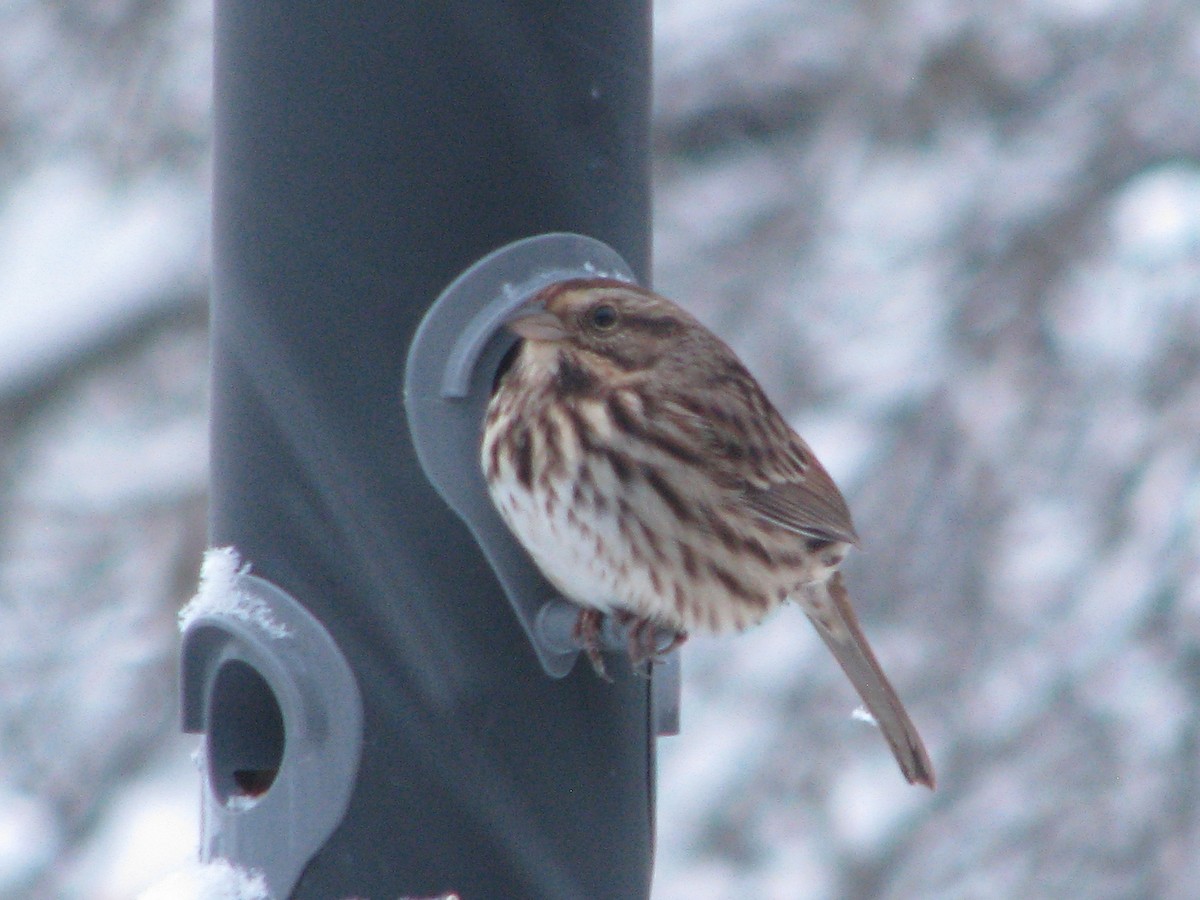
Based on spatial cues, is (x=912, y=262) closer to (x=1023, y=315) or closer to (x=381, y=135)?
(x=1023, y=315)

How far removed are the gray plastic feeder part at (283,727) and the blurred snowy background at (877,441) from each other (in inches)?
157

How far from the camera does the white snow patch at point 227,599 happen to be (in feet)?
10.4

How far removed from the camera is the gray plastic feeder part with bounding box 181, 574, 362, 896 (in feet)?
10.2

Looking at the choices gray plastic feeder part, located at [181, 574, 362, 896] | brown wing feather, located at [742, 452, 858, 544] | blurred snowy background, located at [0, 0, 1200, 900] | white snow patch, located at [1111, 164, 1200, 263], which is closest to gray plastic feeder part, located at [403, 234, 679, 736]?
gray plastic feeder part, located at [181, 574, 362, 896]

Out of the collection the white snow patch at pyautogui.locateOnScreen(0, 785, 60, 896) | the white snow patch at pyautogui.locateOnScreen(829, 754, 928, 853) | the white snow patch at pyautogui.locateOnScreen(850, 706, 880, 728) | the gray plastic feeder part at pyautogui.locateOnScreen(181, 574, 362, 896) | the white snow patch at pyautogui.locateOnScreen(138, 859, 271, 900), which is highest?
the white snow patch at pyautogui.locateOnScreen(0, 785, 60, 896)

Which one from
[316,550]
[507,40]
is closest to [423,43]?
[507,40]

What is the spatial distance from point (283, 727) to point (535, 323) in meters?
0.78

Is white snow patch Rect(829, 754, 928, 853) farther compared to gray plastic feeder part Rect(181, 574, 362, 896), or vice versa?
white snow patch Rect(829, 754, 928, 853)

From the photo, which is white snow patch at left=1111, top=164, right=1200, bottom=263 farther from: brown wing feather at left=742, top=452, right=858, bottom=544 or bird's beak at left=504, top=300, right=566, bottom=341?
bird's beak at left=504, top=300, right=566, bottom=341

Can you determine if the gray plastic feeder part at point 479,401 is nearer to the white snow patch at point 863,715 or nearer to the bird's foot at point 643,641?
the bird's foot at point 643,641

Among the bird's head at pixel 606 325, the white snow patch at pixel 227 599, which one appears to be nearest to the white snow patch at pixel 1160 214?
the bird's head at pixel 606 325

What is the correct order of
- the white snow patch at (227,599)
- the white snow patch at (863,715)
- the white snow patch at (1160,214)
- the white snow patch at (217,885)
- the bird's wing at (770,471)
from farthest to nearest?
the white snow patch at (1160,214) → the white snow patch at (863,715) → the bird's wing at (770,471) → the white snow patch at (227,599) → the white snow patch at (217,885)

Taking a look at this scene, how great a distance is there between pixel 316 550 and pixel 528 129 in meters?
0.78

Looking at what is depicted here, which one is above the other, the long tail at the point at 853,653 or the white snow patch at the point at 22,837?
the white snow patch at the point at 22,837
